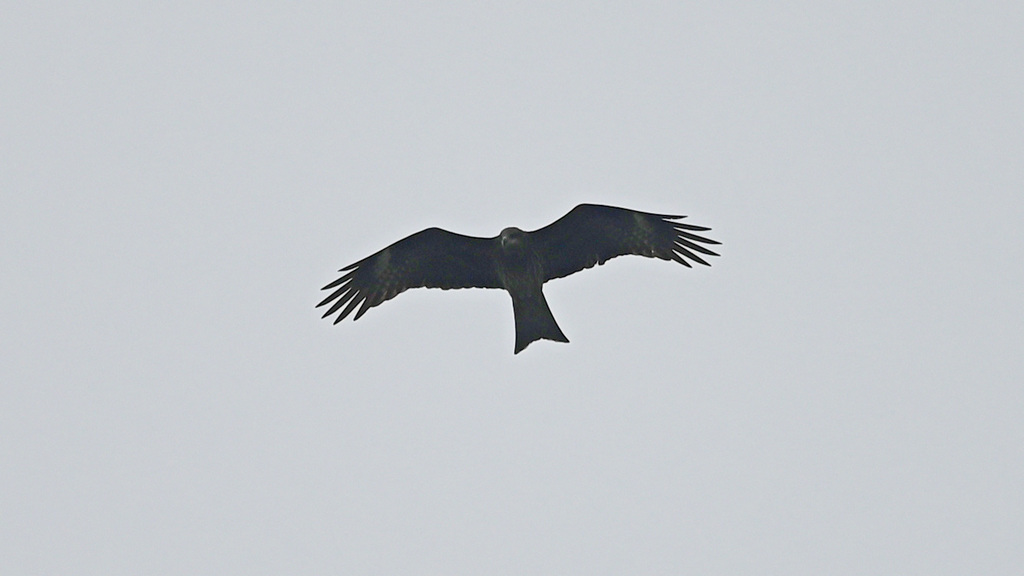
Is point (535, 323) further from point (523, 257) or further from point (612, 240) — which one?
point (612, 240)

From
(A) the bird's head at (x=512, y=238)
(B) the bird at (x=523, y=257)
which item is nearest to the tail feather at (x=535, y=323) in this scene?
(B) the bird at (x=523, y=257)

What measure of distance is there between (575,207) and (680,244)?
1526 mm

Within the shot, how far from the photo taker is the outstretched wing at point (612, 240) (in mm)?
16203

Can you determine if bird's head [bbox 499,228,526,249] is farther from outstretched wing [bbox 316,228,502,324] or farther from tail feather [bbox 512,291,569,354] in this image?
tail feather [bbox 512,291,569,354]

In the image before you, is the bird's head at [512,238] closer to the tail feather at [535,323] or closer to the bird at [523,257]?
the bird at [523,257]

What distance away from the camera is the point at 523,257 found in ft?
52.3

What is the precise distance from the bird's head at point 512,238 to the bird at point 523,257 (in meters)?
0.01

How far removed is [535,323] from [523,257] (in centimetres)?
85

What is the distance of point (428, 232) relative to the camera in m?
16.1

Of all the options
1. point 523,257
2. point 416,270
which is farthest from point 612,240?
point 416,270

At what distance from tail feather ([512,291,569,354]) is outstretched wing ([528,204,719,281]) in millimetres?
406

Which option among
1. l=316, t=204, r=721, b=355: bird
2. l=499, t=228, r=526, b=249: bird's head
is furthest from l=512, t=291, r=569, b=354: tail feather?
l=499, t=228, r=526, b=249: bird's head

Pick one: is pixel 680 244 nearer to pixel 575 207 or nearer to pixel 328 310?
pixel 575 207

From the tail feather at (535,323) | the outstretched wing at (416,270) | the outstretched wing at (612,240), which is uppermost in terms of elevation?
the outstretched wing at (612,240)
